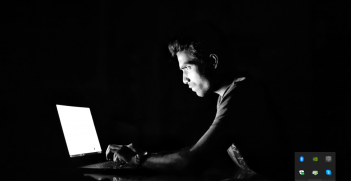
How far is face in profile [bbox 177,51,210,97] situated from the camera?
140 centimetres

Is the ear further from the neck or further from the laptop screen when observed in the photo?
the laptop screen

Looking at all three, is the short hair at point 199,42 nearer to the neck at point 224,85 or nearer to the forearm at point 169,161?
the neck at point 224,85

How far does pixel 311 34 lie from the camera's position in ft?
6.53

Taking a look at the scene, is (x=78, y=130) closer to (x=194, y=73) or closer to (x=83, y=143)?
(x=83, y=143)

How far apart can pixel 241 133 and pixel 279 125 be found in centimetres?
24

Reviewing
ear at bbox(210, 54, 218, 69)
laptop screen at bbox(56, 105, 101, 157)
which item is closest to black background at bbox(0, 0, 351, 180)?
laptop screen at bbox(56, 105, 101, 157)

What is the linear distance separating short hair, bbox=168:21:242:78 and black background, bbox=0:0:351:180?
0.17 metres

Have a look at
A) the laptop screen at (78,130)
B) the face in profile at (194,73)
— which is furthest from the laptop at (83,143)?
the face in profile at (194,73)

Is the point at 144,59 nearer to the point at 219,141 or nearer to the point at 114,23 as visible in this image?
the point at 114,23

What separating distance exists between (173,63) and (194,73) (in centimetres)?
78

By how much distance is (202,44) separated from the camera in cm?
137

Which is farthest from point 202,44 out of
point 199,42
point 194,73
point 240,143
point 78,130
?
point 78,130

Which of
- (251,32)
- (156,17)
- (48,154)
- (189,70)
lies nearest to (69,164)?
(48,154)

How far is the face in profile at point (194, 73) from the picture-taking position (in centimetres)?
140
